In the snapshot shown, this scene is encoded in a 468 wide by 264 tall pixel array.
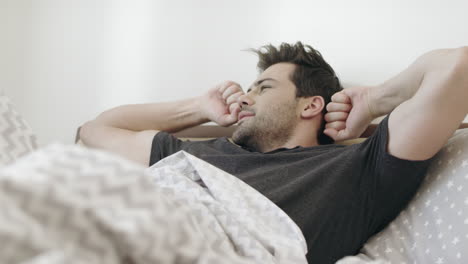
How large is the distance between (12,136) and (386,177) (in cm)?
71

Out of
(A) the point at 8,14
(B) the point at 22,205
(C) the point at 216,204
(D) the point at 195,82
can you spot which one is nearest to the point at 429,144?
(C) the point at 216,204

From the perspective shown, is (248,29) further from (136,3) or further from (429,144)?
(429,144)

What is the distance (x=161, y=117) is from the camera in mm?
1450

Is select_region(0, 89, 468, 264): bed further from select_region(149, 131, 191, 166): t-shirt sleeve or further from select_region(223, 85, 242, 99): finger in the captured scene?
select_region(223, 85, 242, 99): finger

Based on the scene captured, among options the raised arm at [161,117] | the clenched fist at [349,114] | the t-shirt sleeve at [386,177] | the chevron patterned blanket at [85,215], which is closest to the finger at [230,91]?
the raised arm at [161,117]

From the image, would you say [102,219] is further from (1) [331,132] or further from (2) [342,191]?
(1) [331,132]

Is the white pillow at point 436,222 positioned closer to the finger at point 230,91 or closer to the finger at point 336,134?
the finger at point 336,134

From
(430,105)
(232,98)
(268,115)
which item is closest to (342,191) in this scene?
(430,105)

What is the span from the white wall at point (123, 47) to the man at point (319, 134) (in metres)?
0.13

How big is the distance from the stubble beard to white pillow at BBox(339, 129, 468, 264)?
39cm

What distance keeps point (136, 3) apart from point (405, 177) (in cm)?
112

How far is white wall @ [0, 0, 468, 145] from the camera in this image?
5.19 ft

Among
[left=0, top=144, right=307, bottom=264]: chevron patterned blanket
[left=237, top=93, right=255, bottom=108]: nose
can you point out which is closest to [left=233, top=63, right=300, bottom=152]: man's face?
[left=237, top=93, right=255, bottom=108]: nose

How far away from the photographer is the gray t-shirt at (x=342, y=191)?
956mm
